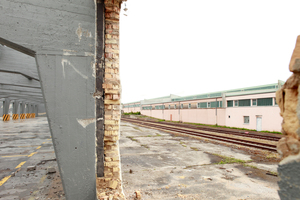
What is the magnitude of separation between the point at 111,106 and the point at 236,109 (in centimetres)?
2321

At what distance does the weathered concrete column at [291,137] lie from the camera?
1.06 m

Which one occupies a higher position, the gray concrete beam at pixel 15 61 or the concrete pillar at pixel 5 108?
the gray concrete beam at pixel 15 61

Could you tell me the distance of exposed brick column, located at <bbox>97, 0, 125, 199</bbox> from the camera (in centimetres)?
364

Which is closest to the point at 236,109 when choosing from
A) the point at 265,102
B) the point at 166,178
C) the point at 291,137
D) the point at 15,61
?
the point at 265,102

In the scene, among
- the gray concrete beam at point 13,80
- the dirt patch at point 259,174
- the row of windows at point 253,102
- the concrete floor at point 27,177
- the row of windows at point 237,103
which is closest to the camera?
the concrete floor at point 27,177

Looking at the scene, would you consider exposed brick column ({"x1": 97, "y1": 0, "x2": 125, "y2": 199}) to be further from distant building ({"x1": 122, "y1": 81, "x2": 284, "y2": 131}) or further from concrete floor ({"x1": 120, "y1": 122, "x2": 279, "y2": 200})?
distant building ({"x1": 122, "y1": 81, "x2": 284, "y2": 131})

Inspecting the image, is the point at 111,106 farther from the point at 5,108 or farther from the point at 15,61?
the point at 5,108

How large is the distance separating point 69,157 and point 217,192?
3.90 m

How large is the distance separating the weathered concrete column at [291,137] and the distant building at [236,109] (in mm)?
21074

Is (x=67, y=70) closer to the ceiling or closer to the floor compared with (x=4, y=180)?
closer to the ceiling

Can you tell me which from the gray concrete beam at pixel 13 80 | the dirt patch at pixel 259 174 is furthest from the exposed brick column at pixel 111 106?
the gray concrete beam at pixel 13 80

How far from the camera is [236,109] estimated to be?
76.8 feet

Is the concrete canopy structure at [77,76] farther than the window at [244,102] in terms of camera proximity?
No

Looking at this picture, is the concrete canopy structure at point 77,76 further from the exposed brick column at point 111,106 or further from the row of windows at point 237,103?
the row of windows at point 237,103
